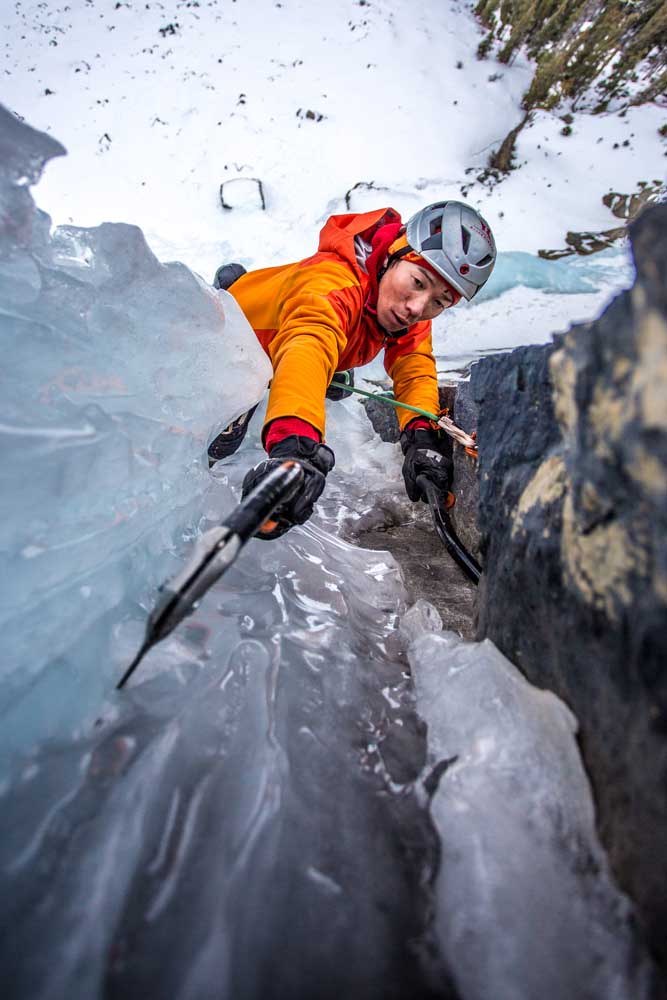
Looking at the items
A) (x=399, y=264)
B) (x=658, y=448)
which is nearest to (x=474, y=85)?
(x=399, y=264)

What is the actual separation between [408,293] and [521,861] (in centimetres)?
243

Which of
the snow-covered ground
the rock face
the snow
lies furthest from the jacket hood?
the snow-covered ground

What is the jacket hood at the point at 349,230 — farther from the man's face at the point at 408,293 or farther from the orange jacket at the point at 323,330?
the man's face at the point at 408,293

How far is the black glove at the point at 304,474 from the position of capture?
136 centimetres

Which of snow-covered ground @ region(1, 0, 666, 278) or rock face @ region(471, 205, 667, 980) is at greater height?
snow-covered ground @ region(1, 0, 666, 278)

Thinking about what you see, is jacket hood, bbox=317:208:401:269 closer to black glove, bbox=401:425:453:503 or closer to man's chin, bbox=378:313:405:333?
man's chin, bbox=378:313:405:333

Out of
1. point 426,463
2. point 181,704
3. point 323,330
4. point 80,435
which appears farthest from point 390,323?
point 181,704

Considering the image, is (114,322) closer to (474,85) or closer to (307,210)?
(307,210)

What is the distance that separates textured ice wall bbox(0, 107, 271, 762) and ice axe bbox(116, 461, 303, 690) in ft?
0.58

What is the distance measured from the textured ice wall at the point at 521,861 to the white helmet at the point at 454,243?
2132 millimetres

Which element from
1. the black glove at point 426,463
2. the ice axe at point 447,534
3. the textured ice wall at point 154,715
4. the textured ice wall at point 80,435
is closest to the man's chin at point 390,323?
the black glove at point 426,463

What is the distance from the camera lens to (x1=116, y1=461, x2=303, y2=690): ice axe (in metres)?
0.82

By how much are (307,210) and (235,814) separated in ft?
30.4

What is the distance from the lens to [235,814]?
721 mm
